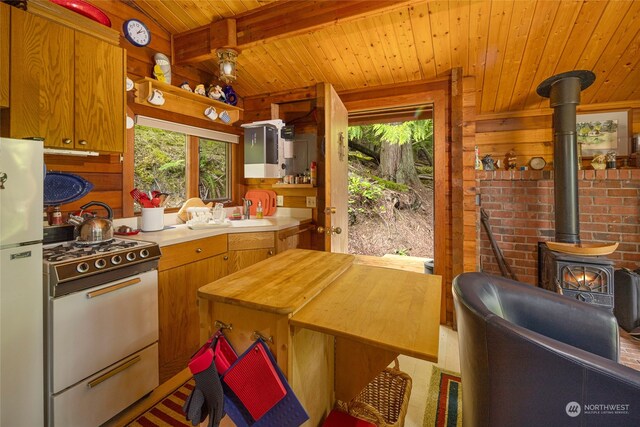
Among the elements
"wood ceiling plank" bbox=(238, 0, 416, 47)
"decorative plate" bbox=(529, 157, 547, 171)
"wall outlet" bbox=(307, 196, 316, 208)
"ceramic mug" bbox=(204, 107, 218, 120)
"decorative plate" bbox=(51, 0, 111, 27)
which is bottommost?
"wall outlet" bbox=(307, 196, 316, 208)

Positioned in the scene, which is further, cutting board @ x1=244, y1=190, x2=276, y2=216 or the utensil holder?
cutting board @ x1=244, y1=190, x2=276, y2=216

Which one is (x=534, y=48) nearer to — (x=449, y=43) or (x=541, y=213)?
(x=449, y=43)

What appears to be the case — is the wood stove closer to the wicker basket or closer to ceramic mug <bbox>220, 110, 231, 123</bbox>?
the wicker basket

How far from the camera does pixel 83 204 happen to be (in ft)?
6.56

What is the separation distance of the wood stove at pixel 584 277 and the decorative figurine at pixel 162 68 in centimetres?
354

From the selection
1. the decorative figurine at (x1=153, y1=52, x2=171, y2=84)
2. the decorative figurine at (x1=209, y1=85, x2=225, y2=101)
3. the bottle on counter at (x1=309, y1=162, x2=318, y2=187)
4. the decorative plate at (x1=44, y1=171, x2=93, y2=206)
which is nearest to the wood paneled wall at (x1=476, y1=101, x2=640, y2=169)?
the bottle on counter at (x1=309, y1=162, x2=318, y2=187)

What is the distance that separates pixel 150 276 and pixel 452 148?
251 centimetres

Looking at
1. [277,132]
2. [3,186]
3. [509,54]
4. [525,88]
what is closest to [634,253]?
[525,88]

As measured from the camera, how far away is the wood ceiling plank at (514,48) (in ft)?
6.55

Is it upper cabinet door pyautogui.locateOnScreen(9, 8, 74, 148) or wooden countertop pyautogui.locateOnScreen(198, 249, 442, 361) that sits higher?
upper cabinet door pyautogui.locateOnScreen(9, 8, 74, 148)

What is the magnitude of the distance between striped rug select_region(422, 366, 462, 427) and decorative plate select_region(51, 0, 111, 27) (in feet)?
9.78

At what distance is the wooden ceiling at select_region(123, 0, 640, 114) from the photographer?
2.02m

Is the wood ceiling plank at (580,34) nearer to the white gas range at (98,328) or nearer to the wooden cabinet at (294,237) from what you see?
the wooden cabinet at (294,237)

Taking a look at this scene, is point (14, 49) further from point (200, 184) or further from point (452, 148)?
point (452, 148)
